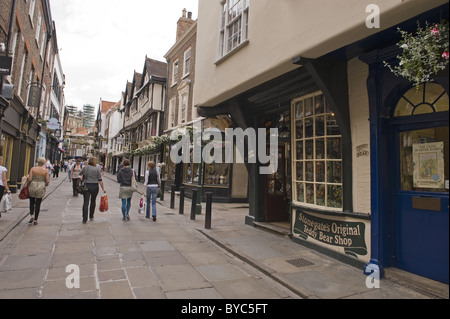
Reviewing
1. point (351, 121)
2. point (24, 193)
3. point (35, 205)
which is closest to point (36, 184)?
point (24, 193)

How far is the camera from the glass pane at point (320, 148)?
17.2ft

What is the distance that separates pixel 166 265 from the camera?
176 inches

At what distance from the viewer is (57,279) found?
373 cm

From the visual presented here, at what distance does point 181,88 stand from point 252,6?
37.8ft

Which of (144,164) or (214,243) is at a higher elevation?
(144,164)

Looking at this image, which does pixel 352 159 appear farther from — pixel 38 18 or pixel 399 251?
pixel 38 18

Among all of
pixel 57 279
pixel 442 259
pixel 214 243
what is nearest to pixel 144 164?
pixel 214 243

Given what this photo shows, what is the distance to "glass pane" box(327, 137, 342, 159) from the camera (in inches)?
194

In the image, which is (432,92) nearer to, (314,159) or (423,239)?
(423,239)

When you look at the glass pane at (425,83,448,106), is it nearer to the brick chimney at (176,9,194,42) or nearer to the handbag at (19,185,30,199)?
the handbag at (19,185,30,199)

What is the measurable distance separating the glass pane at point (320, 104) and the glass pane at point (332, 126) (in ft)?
0.80

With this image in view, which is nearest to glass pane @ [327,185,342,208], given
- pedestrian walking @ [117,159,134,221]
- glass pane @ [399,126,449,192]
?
glass pane @ [399,126,449,192]

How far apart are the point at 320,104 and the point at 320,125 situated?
1.34ft
